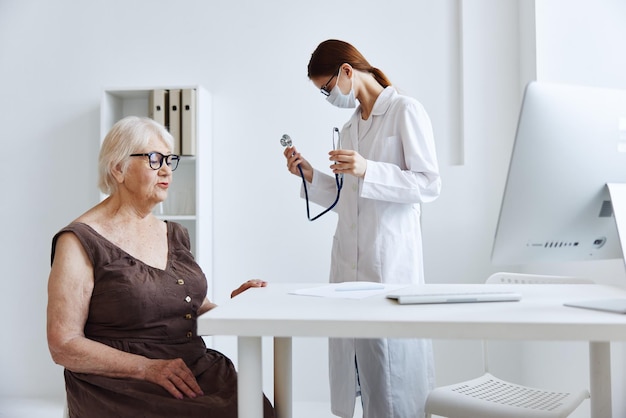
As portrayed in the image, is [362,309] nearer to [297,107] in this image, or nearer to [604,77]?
[604,77]

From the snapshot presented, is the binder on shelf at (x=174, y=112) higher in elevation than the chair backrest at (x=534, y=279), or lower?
higher

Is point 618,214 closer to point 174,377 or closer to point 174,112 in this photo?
point 174,377

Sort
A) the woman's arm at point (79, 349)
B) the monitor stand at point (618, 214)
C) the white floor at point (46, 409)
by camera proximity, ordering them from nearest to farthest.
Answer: the monitor stand at point (618, 214) → the woman's arm at point (79, 349) → the white floor at point (46, 409)

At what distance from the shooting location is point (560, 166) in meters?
1.09

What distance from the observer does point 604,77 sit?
2.57 m

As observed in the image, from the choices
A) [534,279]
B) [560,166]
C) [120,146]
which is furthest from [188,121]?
[560,166]

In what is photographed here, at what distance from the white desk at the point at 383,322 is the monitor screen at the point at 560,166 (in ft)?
0.48

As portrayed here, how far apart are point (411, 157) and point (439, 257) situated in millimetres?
1302

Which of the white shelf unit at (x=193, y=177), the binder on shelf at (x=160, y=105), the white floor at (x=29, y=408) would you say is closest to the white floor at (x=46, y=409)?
the white floor at (x=29, y=408)

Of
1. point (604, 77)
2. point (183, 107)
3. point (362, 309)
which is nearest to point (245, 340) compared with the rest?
point (362, 309)

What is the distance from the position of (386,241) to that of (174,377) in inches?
33.9

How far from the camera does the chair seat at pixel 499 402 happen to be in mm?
1654

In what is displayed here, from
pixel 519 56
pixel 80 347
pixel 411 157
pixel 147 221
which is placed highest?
pixel 519 56

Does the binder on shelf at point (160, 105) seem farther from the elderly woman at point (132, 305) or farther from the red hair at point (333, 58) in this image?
the elderly woman at point (132, 305)
